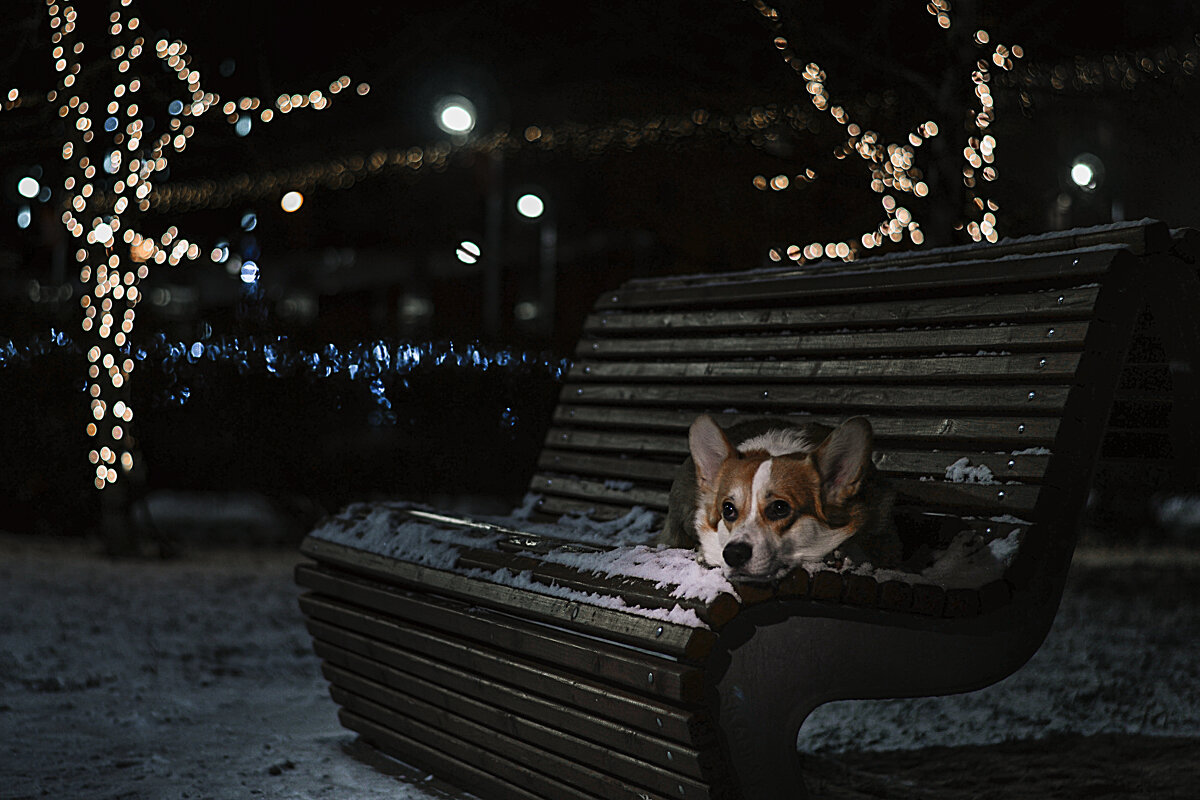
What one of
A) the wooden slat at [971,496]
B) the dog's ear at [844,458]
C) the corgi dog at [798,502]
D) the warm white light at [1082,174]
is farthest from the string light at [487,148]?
the dog's ear at [844,458]

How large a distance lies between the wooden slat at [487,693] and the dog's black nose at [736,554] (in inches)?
16.5

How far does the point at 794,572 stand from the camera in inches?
91.6

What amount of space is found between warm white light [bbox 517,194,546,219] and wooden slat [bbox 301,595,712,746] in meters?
9.24

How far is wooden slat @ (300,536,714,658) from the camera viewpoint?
233 centimetres

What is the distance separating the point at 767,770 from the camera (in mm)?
2436

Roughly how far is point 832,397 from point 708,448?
2.21 ft

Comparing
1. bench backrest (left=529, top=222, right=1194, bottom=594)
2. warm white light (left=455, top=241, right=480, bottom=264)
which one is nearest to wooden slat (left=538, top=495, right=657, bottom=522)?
bench backrest (left=529, top=222, right=1194, bottom=594)

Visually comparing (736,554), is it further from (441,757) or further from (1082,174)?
(1082,174)

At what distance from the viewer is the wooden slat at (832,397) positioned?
2910 millimetres

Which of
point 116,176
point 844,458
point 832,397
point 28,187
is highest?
point 28,187

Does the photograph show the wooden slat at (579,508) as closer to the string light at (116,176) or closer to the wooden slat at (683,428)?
the wooden slat at (683,428)

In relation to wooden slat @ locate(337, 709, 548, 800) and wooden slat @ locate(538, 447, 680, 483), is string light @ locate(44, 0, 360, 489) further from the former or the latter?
wooden slat @ locate(337, 709, 548, 800)

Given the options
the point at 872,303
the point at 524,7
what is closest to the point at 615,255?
the point at 524,7

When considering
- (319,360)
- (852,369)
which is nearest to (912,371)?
(852,369)
